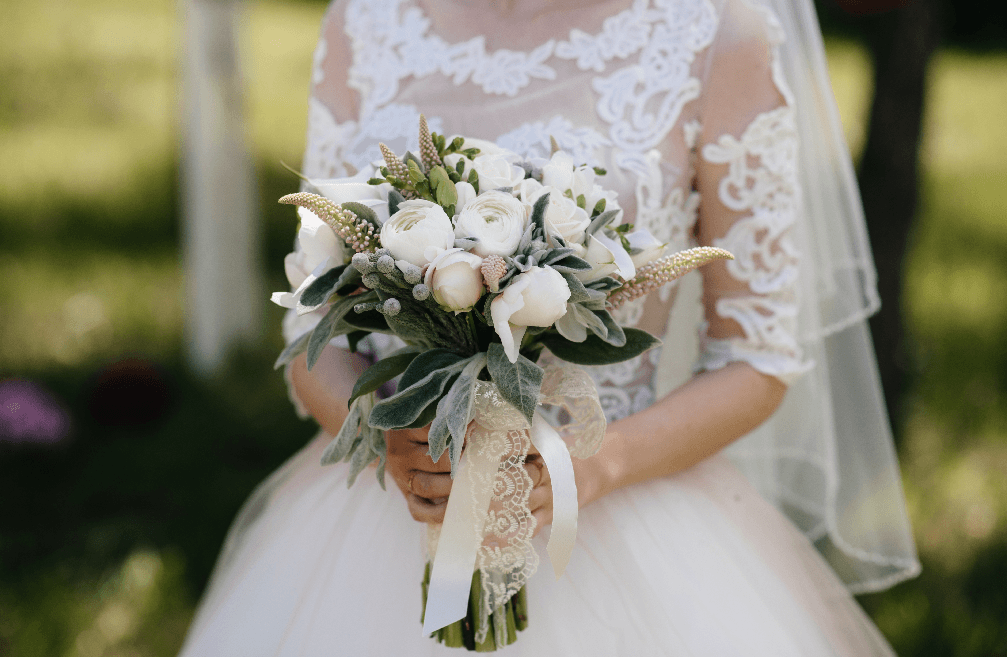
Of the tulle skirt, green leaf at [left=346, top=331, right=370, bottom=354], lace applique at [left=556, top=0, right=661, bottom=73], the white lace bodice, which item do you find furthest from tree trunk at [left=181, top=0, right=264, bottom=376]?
green leaf at [left=346, top=331, right=370, bottom=354]

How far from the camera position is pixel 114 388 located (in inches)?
182

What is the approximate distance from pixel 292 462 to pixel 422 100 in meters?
1.03

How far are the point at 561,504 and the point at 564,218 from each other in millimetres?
483

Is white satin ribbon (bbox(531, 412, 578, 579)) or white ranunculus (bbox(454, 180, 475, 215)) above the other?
white ranunculus (bbox(454, 180, 475, 215))

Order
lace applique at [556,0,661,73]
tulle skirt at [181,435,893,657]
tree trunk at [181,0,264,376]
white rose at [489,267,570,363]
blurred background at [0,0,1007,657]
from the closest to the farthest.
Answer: white rose at [489,267,570,363] → tulle skirt at [181,435,893,657] → lace applique at [556,0,661,73] → blurred background at [0,0,1007,657] → tree trunk at [181,0,264,376]

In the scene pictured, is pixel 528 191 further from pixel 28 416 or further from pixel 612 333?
pixel 28 416

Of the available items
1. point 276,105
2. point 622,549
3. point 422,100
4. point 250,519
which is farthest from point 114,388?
point 276,105

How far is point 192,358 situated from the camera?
5.26 metres

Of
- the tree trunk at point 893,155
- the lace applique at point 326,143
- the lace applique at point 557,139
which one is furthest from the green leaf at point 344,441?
the tree trunk at point 893,155

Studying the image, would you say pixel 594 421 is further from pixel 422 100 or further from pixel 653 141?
pixel 422 100

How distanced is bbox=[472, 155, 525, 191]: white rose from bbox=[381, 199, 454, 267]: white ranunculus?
4.6 inches

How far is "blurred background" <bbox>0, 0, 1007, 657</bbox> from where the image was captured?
3279 millimetres

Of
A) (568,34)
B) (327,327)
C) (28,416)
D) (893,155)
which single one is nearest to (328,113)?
(568,34)

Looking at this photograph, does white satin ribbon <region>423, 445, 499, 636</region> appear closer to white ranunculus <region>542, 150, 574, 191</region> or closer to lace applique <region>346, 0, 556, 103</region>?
white ranunculus <region>542, 150, 574, 191</region>
